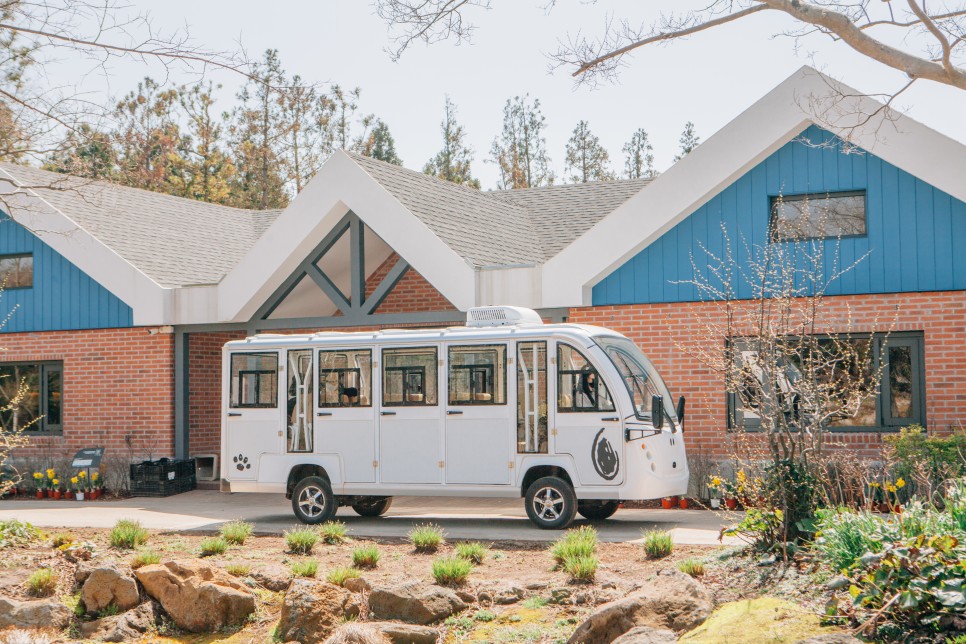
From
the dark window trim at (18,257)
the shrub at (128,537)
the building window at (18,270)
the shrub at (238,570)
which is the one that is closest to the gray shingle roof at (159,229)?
the dark window trim at (18,257)

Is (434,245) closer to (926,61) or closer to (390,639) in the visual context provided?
(926,61)

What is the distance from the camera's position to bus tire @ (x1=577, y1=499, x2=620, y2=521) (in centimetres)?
1361

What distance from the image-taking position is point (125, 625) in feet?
30.5

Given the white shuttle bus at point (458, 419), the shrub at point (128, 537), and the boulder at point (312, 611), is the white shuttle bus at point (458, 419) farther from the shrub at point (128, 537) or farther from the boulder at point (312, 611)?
the boulder at point (312, 611)

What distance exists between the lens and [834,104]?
1416 cm

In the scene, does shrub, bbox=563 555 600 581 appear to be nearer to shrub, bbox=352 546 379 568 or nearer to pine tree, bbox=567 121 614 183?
shrub, bbox=352 546 379 568

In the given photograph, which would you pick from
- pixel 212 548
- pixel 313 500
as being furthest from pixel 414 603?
pixel 313 500

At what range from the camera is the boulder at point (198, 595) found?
9273mm

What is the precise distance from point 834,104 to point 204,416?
482 inches

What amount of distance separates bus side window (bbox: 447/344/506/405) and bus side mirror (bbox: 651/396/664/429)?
1.74 meters

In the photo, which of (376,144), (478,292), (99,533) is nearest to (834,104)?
(478,292)

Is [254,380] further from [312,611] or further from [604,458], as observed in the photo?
[312,611]

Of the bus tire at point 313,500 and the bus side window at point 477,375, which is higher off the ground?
the bus side window at point 477,375

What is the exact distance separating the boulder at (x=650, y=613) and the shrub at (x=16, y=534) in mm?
6318
